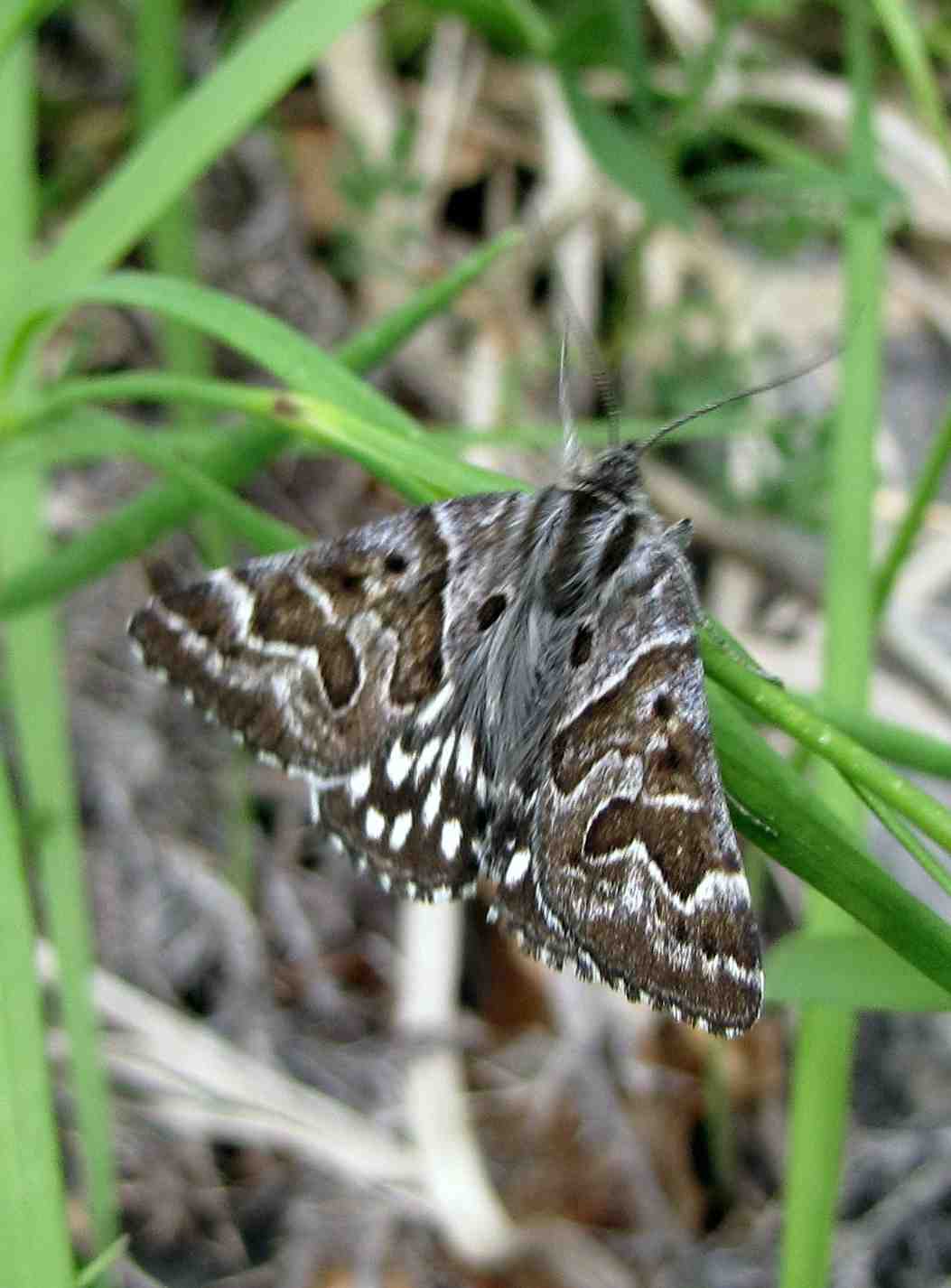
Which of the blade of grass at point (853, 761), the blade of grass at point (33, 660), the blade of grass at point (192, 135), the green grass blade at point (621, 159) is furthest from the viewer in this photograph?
the green grass blade at point (621, 159)

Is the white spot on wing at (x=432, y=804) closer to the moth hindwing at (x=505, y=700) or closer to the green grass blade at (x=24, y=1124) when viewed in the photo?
the moth hindwing at (x=505, y=700)

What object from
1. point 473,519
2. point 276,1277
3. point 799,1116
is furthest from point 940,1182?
point 473,519

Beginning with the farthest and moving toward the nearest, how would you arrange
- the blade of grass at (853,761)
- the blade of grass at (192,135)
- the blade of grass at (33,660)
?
the blade of grass at (33,660)
the blade of grass at (192,135)
the blade of grass at (853,761)

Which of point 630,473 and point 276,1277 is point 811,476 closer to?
point 630,473

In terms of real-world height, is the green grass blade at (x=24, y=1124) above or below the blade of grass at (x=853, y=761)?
below

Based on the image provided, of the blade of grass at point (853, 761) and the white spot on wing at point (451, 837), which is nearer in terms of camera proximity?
the blade of grass at point (853, 761)

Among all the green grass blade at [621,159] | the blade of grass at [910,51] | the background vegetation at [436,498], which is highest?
the blade of grass at [910,51]

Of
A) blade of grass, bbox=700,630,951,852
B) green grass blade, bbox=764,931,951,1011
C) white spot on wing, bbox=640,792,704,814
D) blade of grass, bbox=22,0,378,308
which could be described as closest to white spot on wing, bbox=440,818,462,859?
white spot on wing, bbox=640,792,704,814

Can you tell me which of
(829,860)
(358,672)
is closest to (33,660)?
(358,672)

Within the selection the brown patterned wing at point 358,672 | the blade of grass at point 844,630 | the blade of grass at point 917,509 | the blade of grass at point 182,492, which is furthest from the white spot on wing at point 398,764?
the blade of grass at point 917,509

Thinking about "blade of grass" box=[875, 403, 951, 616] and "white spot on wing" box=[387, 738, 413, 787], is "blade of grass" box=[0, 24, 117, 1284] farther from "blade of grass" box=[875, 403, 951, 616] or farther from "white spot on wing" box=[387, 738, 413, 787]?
"blade of grass" box=[875, 403, 951, 616]
